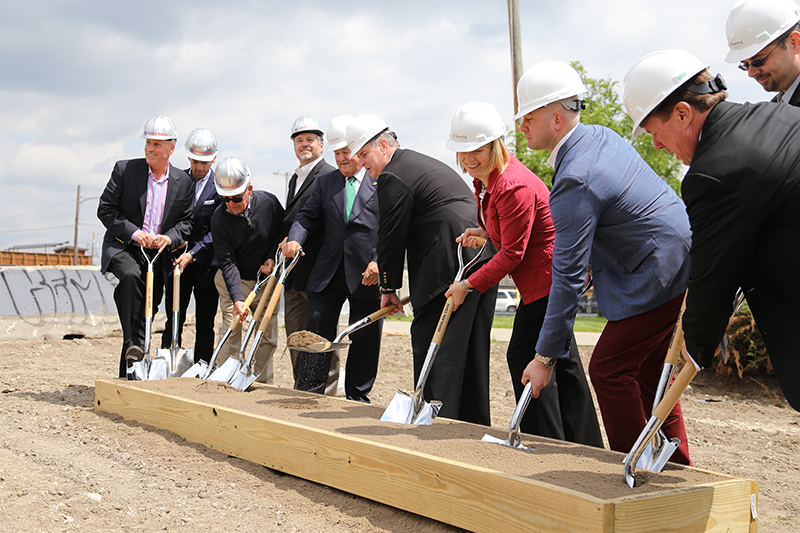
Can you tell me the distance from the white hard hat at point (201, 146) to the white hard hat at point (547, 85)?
12.7 feet

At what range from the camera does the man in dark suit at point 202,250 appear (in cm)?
622

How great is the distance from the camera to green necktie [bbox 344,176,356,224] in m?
5.45

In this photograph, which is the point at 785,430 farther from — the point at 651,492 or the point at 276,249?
the point at 276,249

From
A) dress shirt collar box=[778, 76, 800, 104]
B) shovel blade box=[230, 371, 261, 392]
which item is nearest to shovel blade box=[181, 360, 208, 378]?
shovel blade box=[230, 371, 261, 392]

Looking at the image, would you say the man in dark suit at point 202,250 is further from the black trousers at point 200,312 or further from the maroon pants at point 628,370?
the maroon pants at point 628,370

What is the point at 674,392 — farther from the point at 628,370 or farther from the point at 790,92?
the point at 790,92

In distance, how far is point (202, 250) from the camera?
20.1ft

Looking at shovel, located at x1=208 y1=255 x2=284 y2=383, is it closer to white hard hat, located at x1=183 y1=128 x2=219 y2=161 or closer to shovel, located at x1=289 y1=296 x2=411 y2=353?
shovel, located at x1=289 y1=296 x2=411 y2=353

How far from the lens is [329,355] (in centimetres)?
532

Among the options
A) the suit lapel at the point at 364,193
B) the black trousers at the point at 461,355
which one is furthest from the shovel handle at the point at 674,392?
the suit lapel at the point at 364,193

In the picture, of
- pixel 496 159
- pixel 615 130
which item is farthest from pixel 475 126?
pixel 615 130

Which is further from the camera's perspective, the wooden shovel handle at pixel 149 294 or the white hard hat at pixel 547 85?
the wooden shovel handle at pixel 149 294

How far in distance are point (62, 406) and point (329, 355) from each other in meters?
2.05

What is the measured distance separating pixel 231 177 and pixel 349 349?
66.6 inches
